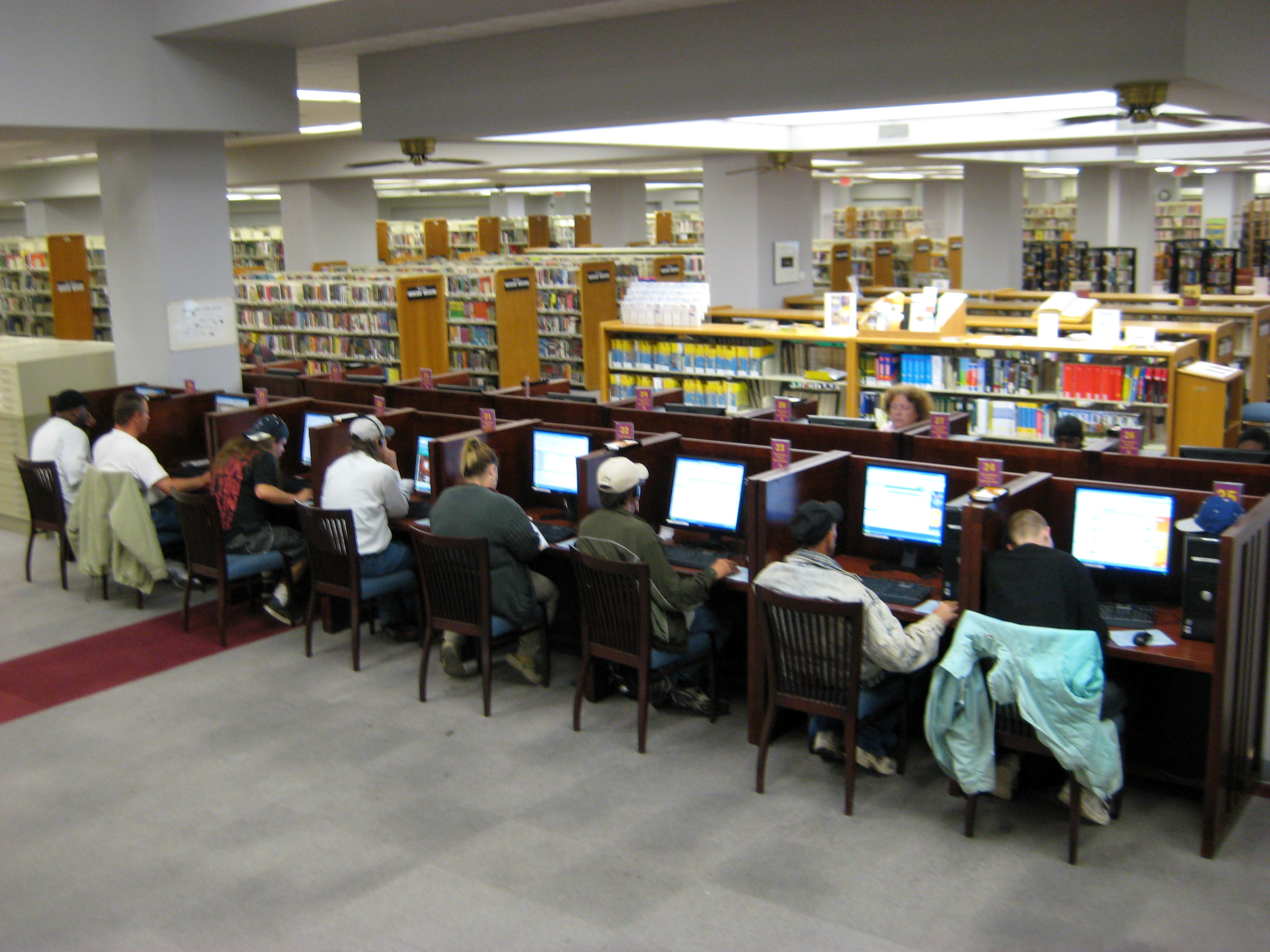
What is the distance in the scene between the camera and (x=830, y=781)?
4270 mm

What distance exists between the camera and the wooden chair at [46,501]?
6773 mm

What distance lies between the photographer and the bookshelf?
21750mm

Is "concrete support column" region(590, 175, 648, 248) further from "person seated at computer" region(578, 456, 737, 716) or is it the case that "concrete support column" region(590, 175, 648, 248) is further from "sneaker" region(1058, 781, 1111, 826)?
"sneaker" region(1058, 781, 1111, 826)

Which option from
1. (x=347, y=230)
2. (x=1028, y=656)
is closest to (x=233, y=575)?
(x=1028, y=656)

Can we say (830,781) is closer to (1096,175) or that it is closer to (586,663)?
(586,663)

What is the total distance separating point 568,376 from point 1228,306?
22.4 ft

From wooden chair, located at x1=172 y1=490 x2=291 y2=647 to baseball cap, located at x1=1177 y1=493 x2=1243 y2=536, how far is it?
4.48 metres

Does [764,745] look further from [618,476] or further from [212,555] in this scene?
[212,555]

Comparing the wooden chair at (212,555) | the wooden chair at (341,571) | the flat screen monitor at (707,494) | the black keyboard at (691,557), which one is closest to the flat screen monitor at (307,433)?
the wooden chair at (212,555)

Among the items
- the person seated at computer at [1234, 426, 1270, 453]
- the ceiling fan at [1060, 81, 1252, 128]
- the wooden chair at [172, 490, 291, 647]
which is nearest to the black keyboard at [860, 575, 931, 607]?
the person seated at computer at [1234, 426, 1270, 453]

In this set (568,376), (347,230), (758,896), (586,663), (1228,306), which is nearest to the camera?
(758,896)

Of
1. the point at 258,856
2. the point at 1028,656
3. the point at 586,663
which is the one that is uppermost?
the point at 1028,656

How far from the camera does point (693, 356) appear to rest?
9.24m

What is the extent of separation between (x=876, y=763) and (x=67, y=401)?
5.56 meters
